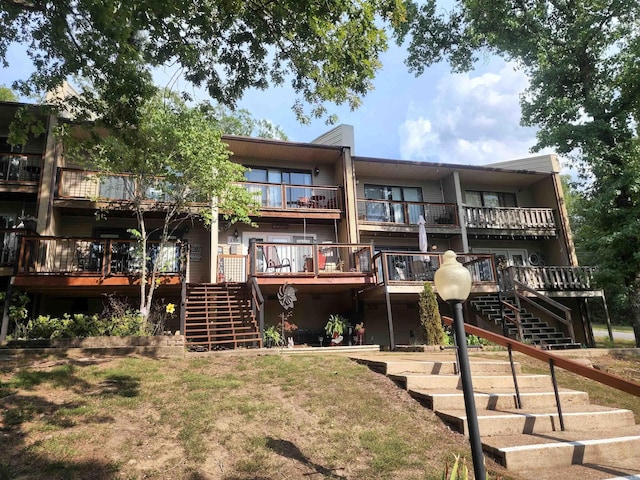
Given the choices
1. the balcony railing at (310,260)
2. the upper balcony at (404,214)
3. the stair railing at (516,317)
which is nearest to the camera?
the stair railing at (516,317)

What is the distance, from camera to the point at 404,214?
18.5 metres

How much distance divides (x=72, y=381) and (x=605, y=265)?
1765 centimetres

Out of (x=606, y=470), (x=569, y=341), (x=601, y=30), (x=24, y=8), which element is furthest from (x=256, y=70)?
(x=601, y=30)

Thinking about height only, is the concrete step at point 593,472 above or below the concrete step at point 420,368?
below

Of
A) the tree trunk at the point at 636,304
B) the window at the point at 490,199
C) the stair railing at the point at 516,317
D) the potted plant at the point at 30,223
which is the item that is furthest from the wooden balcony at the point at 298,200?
the tree trunk at the point at 636,304

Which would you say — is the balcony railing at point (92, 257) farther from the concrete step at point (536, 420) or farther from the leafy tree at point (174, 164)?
the concrete step at point (536, 420)

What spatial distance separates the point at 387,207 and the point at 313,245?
5.79m

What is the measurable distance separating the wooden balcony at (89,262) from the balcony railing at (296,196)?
393 cm

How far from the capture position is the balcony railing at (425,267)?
14709mm

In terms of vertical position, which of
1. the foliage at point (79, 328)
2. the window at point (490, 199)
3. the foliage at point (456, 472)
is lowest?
the foliage at point (456, 472)

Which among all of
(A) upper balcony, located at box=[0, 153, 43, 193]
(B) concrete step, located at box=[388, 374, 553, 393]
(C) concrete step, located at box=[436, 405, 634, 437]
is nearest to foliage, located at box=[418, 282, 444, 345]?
(B) concrete step, located at box=[388, 374, 553, 393]

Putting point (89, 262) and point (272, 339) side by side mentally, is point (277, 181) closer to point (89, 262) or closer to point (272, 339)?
point (272, 339)

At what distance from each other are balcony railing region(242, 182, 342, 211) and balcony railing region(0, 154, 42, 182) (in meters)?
7.43

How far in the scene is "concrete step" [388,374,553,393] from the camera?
264 inches
